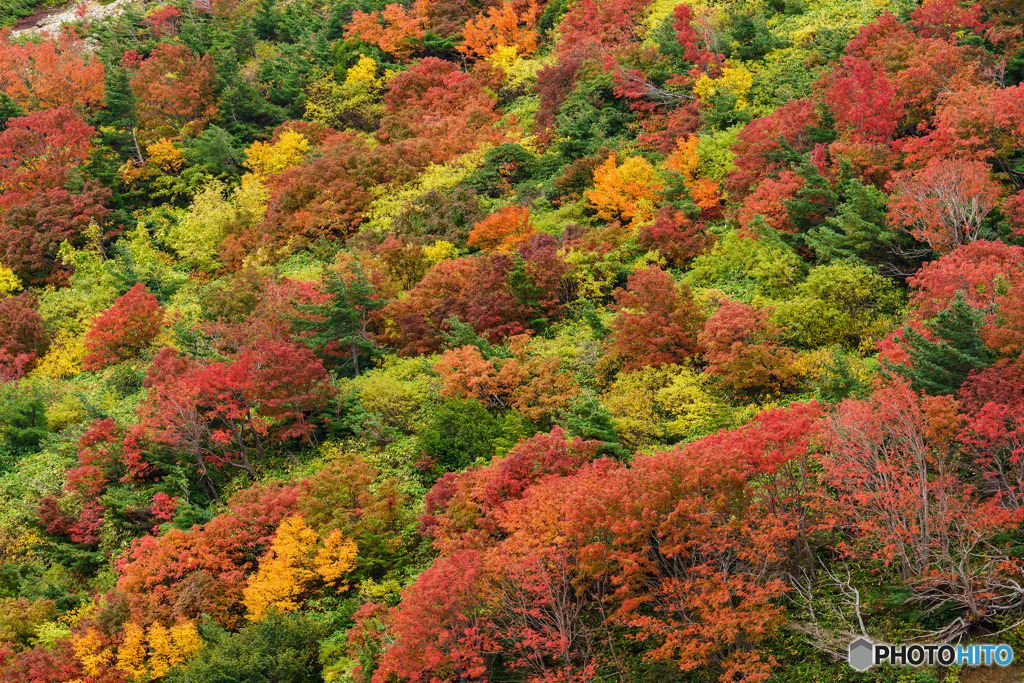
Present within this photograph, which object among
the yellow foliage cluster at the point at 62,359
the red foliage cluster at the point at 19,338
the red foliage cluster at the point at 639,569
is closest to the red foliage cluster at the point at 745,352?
the red foliage cluster at the point at 639,569

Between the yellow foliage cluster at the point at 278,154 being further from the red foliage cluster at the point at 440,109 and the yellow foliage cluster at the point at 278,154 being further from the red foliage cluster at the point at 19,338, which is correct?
the red foliage cluster at the point at 19,338

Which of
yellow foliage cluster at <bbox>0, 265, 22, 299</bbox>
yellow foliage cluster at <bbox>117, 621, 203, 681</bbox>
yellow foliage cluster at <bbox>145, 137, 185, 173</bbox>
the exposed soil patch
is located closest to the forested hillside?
yellow foliage cluster at <bbox>117, 621, 203, 681</bbox>

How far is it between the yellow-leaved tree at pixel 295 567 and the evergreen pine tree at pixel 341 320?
10225mm

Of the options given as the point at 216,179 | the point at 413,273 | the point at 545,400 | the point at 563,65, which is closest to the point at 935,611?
the point at 545,400

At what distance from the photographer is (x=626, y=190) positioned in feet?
126

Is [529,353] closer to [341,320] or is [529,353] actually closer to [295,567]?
[341,320]

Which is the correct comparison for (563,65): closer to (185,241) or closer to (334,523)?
(185,241)

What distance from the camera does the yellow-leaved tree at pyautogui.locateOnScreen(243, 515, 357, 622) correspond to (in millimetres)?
23297

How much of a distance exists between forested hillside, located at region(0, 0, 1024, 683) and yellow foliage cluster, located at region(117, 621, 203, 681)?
0.28 feet

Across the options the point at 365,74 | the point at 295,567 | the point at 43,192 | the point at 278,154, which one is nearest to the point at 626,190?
the point at 295,567

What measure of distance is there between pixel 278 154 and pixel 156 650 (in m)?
34.1

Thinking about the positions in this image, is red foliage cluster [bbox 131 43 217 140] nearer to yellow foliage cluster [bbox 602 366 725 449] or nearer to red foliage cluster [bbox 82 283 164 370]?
red foliage cluster [bbox 82 283 164 370]

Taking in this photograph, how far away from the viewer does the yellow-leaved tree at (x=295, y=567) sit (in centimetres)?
2330

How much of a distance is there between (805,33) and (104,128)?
40.1 m
